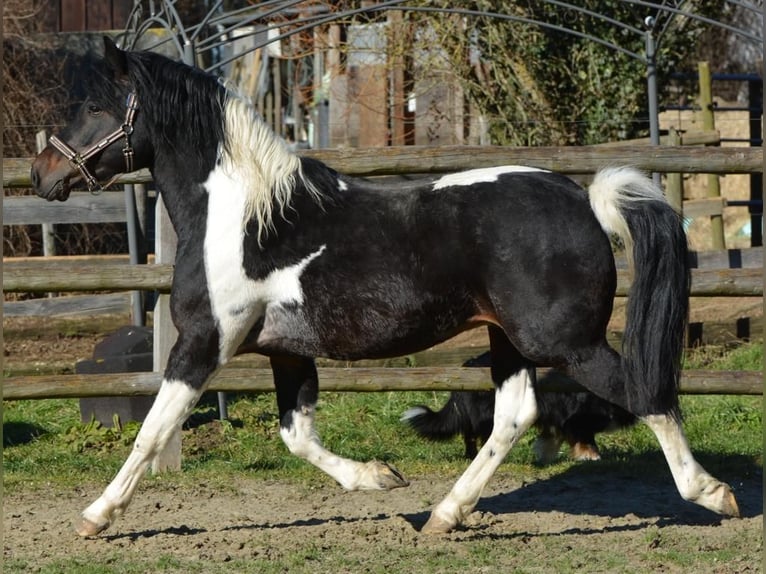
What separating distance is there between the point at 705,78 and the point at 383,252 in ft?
23.4

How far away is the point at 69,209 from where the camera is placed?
934cm

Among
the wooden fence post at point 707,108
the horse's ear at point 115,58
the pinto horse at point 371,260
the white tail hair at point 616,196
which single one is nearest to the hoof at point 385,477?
the pinto horse at point 371,260

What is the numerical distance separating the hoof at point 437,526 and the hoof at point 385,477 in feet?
0.84

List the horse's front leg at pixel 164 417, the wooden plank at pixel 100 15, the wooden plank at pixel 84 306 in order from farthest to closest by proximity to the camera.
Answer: the wooden plank at pixel 100 15
the wooden plank at pixel 84 306
the horse's front leg at pixel 164 417

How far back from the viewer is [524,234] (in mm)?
4441

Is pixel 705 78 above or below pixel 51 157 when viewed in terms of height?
above

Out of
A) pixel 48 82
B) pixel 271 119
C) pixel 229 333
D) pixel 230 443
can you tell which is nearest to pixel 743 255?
pixel 230 443

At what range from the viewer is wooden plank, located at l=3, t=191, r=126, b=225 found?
9.33 m

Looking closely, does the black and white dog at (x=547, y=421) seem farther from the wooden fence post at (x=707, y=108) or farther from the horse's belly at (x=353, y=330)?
the wooden fence post at (x=707, y=108)

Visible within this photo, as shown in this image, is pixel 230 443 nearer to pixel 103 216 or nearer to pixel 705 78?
pixel 103 216

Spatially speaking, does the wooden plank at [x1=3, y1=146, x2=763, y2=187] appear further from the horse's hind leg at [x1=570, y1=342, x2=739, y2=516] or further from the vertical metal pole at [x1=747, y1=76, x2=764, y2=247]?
the vertical metal pole at [x1=747, y1=76, x2=764, y2=247]

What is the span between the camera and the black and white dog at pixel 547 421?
609cm

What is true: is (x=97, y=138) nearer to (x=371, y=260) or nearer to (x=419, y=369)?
(x=371, y=260)

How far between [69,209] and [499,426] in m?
5.72
